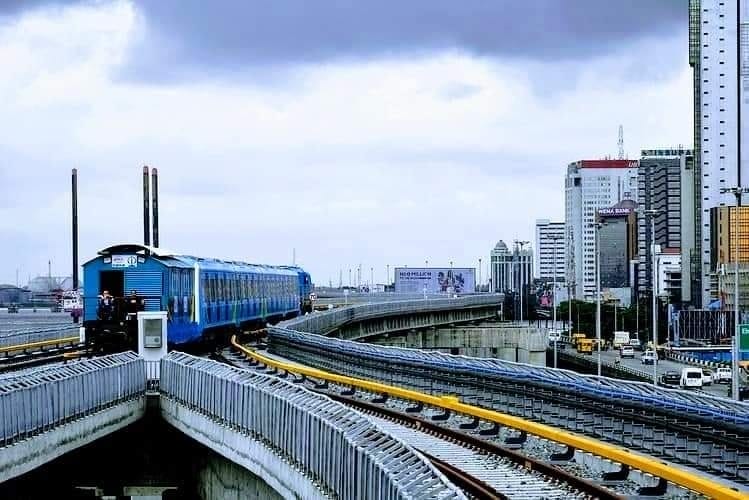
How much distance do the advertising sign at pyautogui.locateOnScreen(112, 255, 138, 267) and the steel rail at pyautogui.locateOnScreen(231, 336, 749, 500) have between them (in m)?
6.06

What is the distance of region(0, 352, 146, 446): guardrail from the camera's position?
922 inches

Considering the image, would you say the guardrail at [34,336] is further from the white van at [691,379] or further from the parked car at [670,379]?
the parked car at [670,379]

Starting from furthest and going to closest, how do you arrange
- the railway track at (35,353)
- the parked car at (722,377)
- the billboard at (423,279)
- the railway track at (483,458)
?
the billboard at (423,279)
the parked car at (722,377)
the railway track at (35,353)
the railway track at (483,458)

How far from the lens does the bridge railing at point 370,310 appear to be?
2686 inches

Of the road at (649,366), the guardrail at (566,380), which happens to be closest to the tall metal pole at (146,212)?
the road at (649,366)

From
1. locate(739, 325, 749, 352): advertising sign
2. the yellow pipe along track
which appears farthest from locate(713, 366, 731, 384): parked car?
the yellow pipe along track

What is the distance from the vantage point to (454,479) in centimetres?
2053

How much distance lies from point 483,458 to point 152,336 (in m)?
14.4

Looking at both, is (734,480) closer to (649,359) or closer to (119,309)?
(119,309)

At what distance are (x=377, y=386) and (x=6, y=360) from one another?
16.3 metres

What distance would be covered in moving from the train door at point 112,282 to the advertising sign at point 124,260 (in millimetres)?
278

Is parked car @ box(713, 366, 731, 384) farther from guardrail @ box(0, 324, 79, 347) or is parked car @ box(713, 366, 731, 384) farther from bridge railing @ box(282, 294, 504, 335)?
guardrail @ box(0, 324, 79, 347)

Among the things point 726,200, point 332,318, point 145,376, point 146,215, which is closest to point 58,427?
point 145,376

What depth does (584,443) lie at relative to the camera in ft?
74.5
